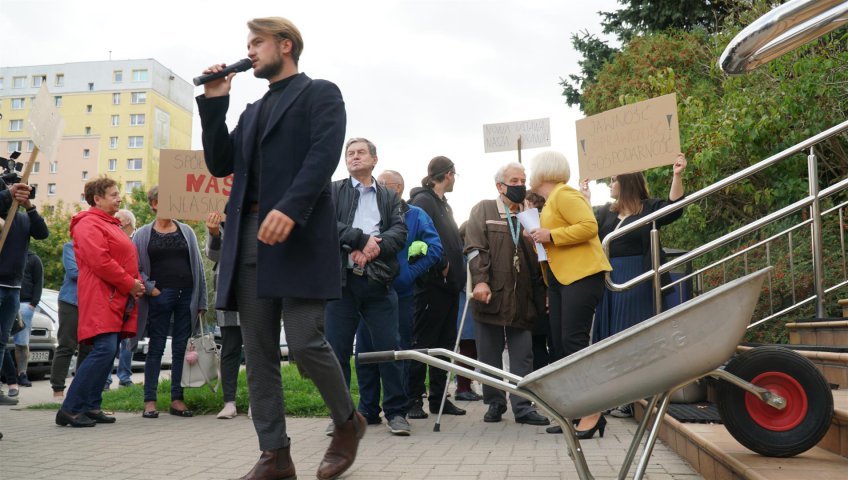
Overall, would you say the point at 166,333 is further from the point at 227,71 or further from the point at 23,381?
the point at 23,381

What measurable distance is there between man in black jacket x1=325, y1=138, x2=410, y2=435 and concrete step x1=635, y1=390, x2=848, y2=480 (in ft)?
7.73

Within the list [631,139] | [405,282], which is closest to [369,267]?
[405,282]

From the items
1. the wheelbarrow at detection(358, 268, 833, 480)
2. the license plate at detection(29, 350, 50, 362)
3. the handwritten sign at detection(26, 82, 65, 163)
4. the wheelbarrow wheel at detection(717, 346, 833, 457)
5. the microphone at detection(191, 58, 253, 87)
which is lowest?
the license plate at detection(29, 350, 50, 362)

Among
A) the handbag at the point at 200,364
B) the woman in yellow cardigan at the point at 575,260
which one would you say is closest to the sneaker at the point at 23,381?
the handbag at the point at 200,364

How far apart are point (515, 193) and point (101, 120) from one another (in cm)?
9306

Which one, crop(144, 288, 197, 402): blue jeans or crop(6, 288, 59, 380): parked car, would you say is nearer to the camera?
crop(144, 288, 197, 402): blue jeans

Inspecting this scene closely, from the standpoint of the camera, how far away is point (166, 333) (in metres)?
7.61

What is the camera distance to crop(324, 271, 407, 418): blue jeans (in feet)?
20.2

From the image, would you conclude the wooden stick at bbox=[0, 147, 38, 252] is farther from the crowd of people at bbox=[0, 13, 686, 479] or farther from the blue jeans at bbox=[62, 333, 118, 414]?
the blue jeans at bbox=[62, 333, 118, 414]

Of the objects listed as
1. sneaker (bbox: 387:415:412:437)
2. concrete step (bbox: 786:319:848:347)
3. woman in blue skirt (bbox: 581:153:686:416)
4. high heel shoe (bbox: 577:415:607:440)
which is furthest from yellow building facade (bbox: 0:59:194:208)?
high heel shoe (bbox: 577:415:607:440)

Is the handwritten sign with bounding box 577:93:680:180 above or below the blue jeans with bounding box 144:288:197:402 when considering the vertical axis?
above

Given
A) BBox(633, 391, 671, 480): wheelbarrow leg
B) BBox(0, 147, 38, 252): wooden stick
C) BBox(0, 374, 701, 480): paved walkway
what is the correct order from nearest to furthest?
BBox(633, 391, 671, 480): wheelbarrow leg, BBox(0, 374, 701, 480): paved walkway, BBox(0, 147, 38, 252): wooden stick

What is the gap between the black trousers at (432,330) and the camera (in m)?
7.41

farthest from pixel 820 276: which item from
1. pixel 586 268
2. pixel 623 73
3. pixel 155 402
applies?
pixel 623 73
